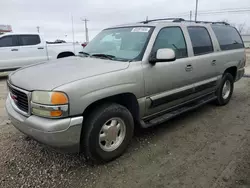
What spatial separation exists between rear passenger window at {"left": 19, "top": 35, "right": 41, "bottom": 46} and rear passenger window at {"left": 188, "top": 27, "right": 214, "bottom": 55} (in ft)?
24.4

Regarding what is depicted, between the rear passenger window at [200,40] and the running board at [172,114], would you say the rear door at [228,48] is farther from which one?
the running board at [172,114]

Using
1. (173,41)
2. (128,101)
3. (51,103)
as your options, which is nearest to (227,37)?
(173,41)

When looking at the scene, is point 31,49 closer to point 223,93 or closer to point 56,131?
point 223,93

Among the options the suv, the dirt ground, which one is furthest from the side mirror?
the dirt ground

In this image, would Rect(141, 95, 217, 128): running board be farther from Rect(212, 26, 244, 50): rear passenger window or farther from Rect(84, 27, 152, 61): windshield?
Rect(212, 26, 244, 50): rear passenger window

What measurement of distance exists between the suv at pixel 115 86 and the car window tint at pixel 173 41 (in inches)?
0.6

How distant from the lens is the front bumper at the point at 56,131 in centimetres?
241

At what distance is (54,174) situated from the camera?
275 cm

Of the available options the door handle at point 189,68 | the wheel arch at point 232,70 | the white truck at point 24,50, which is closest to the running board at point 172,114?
the door handle at point 189,68

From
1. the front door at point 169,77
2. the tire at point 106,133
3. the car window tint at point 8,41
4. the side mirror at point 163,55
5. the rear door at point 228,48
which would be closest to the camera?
the tire at point 106,133

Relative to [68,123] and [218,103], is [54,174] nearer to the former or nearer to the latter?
[68,123]

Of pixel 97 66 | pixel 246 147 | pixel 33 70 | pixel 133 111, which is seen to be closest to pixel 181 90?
pixel 133 111

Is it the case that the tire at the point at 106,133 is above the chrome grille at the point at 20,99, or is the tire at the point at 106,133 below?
below

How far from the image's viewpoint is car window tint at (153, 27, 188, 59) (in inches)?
138
